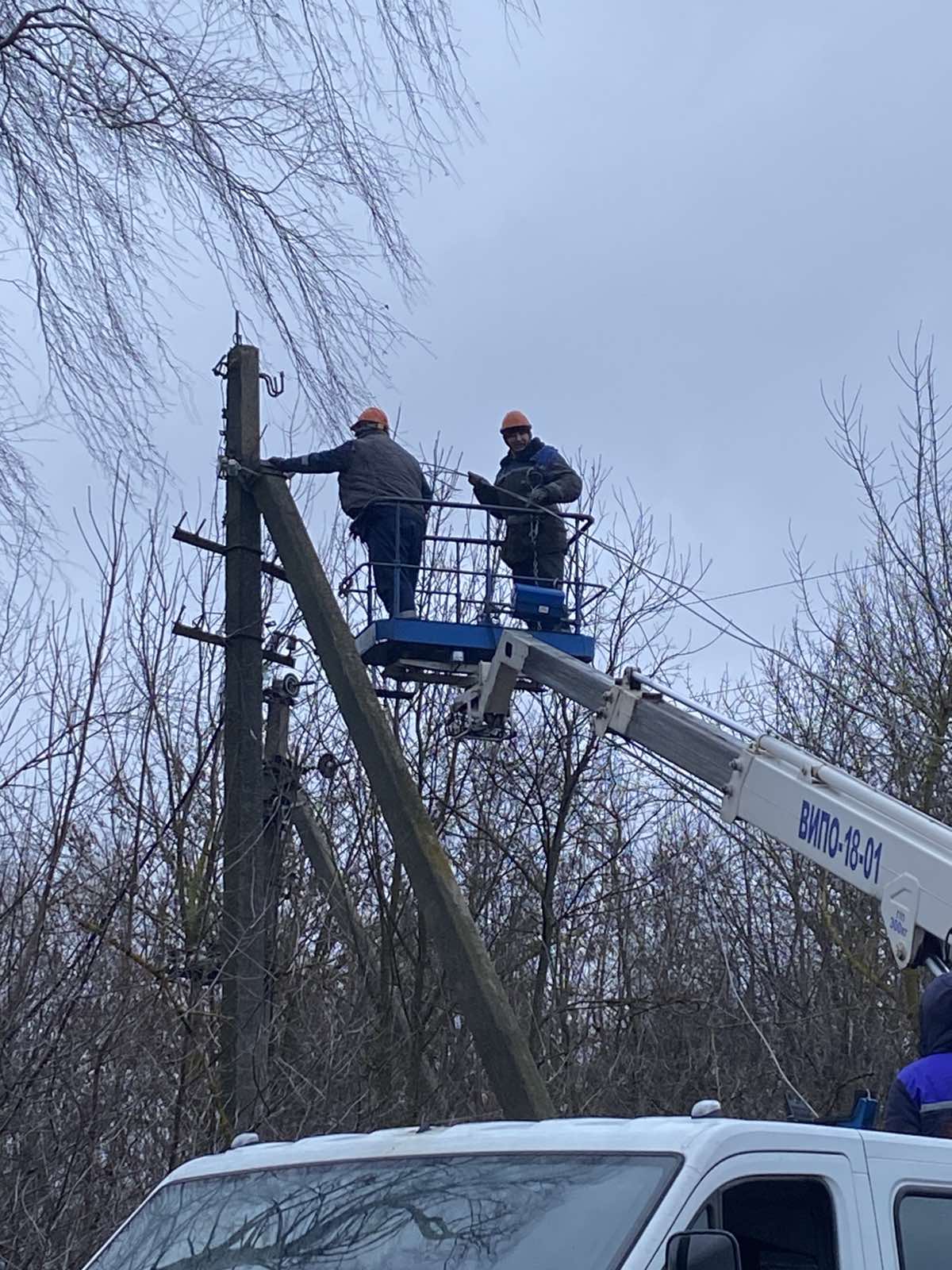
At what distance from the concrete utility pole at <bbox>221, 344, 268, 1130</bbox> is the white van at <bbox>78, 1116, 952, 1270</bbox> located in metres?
5.87

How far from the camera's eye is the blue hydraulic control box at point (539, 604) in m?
11.0

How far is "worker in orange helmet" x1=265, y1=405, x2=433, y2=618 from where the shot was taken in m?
10.6

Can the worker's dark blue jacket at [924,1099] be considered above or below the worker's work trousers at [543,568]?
below

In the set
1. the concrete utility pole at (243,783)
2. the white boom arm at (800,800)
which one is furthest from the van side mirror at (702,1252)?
the concrete utility pole at (243,783)

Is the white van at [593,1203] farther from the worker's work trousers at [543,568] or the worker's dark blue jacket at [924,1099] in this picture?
the worker's work trousers at [543,568]

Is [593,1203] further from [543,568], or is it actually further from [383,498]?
[543,568]

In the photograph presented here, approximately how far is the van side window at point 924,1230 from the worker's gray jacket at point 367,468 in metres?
7.24

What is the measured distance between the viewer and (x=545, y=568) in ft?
36.9

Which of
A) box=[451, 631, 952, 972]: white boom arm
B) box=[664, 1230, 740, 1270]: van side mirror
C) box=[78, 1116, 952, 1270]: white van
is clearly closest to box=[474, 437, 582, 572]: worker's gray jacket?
box=[451, 631, 952, 972]: white boom arm

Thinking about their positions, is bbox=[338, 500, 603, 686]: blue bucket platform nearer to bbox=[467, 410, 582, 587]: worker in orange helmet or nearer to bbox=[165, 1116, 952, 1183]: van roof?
bbox=[467, 410, 582, 587]: worker in orange helmet

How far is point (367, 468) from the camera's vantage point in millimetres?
10648

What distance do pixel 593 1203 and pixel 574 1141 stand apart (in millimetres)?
205

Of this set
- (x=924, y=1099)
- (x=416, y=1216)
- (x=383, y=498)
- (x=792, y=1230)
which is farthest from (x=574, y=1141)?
(x=383, y=498)

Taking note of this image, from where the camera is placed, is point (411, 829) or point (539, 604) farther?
point (539, 604)
